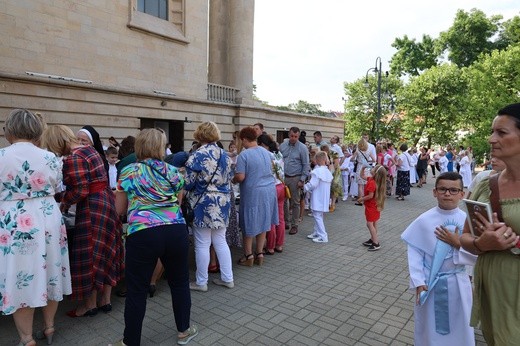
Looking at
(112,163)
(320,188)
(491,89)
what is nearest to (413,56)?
(491,89)

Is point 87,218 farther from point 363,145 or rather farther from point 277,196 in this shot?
point 363,145

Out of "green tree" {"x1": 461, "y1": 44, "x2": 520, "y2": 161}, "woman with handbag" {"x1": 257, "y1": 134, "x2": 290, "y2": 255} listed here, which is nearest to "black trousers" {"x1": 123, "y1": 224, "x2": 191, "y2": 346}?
"woman with handbag" {"x1": 257, "y1": 134, "x2": 290, "y2": 255}

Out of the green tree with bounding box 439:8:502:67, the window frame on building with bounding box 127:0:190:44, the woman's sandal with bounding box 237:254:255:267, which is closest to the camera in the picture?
the woman's sandal with bounding box 237:254:255:267

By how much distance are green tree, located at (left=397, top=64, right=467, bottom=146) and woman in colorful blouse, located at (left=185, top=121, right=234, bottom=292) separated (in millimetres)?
35176

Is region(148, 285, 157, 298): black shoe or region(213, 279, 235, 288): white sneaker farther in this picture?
→ region(213, 279, 235, 288): white sneaker

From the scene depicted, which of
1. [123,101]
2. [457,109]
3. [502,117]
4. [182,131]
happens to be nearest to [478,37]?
[457,109]

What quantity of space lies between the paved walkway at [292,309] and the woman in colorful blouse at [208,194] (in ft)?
1.55

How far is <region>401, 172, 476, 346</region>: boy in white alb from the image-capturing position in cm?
274

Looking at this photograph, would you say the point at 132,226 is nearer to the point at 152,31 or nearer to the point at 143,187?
the point at 143,187

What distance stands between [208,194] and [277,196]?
1.88 m

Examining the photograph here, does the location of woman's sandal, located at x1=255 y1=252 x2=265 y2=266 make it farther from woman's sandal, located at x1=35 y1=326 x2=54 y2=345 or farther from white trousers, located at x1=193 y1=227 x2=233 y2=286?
woman's sandal, located at x1=35 y1=326 x2=54 y2=345

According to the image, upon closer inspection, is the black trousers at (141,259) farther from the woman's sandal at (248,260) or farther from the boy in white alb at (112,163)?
the boy in white alb at (112,163)

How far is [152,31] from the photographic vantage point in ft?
49.8

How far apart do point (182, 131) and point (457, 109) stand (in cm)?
2896
